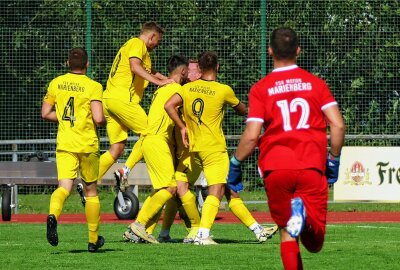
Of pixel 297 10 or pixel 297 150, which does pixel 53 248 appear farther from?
pixel 297 10

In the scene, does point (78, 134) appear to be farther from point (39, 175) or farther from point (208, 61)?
point (39, 175)

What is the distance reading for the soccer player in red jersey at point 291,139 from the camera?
7.67 metres

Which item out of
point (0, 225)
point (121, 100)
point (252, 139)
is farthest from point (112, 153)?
point (252, 139)

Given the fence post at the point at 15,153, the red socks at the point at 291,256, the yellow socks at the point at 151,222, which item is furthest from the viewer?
the fence post at the point at 15,153

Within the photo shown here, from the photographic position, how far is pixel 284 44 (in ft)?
25.7

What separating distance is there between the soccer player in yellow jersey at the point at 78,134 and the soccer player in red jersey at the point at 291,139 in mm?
4031

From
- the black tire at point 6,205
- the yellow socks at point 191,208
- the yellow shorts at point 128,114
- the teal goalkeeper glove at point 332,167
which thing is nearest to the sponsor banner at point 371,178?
the black tire at point 6,205

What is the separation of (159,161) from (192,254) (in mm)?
1898

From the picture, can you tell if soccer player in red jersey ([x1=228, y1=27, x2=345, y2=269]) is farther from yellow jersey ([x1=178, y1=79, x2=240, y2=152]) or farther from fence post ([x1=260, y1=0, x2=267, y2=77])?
fence post ([x1=260, y1=0, x2=267, y2=77])

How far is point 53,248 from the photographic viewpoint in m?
12.3

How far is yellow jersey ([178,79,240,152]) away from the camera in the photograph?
41.8 feet

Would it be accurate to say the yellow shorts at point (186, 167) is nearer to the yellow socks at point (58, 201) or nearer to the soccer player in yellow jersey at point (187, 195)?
the soccer player in yellow jersey at point (187, 195)

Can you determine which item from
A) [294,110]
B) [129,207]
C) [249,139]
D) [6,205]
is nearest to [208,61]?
[249,139]

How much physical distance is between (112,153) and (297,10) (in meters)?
7.82
